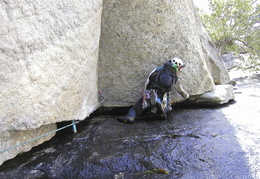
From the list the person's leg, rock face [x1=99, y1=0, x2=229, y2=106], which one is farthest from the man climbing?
rock face [x1=99, y1=0, x2=229, y2=106]

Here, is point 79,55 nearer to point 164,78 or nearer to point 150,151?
point 164,78

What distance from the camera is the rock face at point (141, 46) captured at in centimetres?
486

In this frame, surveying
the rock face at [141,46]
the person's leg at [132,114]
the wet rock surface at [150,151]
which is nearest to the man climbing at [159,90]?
the person's leg at [132,114]

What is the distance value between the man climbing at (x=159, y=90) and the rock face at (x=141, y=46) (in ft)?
1.74

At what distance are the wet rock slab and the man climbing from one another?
0.40m

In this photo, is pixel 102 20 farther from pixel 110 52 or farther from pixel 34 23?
pixel 34 23

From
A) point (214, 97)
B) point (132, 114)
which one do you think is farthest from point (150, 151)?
point (214, 97)

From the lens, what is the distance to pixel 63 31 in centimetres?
321

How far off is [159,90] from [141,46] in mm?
1306

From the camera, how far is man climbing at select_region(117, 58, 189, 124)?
4492 millimetres

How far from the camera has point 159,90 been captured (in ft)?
15.4

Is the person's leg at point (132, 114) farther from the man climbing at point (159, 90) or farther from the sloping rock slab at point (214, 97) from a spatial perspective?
the sloping rock slab at point (214, 97)

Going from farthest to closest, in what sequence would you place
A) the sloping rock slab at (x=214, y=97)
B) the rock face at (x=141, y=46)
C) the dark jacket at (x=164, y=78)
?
the sloping rock slab at (x=214, y=97), the rock face at (x=141, y=46), the dark jacket at (x=164, y=78)

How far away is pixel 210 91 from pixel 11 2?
213 inches
